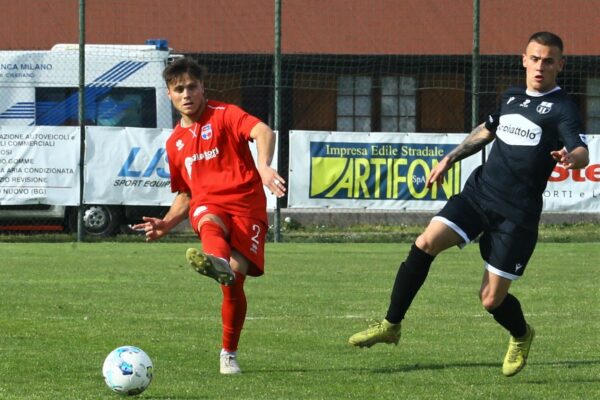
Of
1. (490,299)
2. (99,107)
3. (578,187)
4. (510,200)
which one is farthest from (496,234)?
(99,107)

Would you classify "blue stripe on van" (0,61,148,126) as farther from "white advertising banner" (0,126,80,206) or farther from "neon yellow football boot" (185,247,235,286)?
"neon yellow football boot" (185,247,235,286)

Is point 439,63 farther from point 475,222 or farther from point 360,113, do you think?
point 475,222

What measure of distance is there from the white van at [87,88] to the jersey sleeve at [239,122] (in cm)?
1422

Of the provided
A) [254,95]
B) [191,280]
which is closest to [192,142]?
[191,280]

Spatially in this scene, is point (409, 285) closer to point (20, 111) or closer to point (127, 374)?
point (127, 374)

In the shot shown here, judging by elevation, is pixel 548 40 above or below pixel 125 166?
above

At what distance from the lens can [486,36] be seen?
2508 cm

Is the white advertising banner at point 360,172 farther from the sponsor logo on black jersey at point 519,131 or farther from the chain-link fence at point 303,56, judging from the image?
the sponsor logo on black jersey at point 519,131

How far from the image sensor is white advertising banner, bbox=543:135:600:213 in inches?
786

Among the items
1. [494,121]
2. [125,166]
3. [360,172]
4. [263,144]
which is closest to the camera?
[263,144]

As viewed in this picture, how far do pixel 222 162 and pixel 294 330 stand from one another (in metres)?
2.35

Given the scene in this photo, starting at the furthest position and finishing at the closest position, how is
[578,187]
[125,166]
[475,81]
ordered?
[475,81] → [125,166] → [578,187]

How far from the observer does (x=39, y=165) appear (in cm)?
2006

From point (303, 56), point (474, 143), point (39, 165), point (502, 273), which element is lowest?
point (502, 273)
